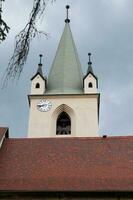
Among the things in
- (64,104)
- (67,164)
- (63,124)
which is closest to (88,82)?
(64,104)

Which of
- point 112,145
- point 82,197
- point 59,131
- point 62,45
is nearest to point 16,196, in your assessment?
point 82,197

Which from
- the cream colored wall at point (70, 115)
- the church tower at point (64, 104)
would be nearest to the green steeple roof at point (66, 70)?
the church tower at point (64, 104)

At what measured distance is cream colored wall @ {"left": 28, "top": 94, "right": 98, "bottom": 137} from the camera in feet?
96.4

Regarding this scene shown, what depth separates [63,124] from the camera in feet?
99.6

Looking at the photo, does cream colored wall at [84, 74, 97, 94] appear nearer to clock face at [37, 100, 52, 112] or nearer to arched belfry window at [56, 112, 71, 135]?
arched belfry window at [56, 112, 71, 135]

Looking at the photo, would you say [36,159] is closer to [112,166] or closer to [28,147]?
[28,147]

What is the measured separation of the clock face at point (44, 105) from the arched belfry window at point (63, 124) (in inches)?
43.0

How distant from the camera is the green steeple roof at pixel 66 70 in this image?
3344 cm

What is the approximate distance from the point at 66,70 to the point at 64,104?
5.78 metres

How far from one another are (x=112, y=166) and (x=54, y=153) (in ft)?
9.52

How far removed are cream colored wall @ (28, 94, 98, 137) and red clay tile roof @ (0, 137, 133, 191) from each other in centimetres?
948

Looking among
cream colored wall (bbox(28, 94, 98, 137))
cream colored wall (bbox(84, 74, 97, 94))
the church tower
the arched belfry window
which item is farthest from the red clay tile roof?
cream colored wall (bbox(84, 74, 97, 94))

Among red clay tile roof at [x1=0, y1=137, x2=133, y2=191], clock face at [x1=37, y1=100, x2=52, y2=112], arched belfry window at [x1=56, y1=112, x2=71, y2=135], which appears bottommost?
red clay tile roof at [x1=0, y1=137, x2=133, y2=191]

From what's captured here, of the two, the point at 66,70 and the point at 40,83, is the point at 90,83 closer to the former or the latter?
the point at 66,70
